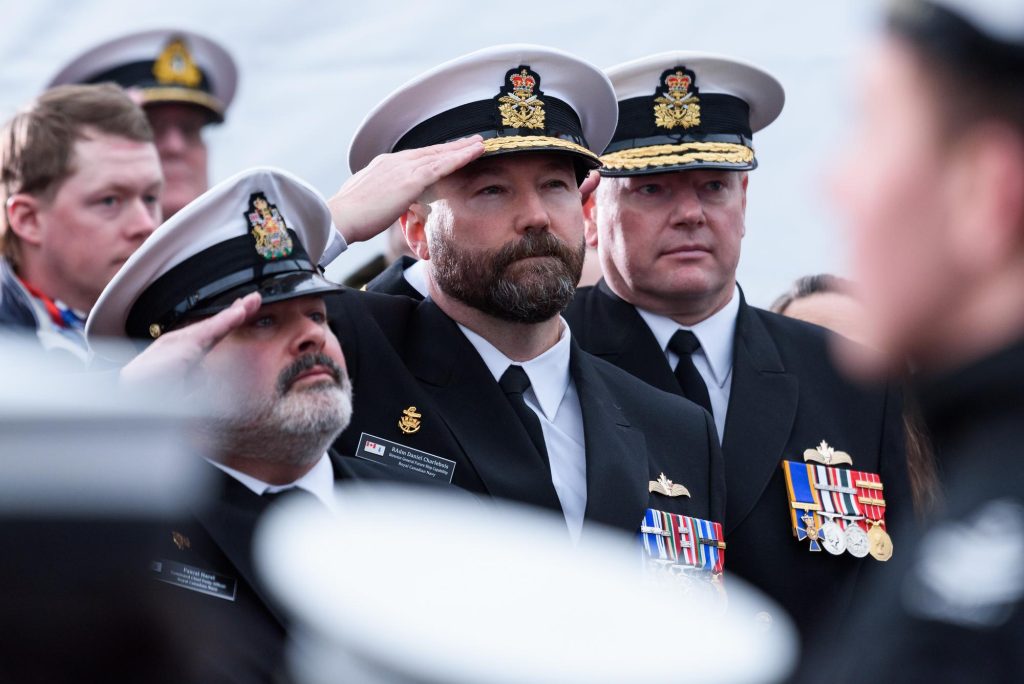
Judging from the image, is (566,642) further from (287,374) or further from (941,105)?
(287,374)

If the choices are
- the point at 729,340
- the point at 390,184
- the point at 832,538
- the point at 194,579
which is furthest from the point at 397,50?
the point at 194,579

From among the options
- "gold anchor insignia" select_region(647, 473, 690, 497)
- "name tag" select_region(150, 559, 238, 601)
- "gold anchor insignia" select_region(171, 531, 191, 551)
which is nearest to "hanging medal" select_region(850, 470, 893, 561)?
"gold anchor insignia" select_region(647, 473, 690, 497)

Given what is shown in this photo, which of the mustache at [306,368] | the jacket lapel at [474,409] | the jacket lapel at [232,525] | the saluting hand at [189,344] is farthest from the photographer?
the jacket lapel at [474,409]

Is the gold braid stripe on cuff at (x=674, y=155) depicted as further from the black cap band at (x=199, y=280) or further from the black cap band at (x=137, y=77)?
the black cap band at (x=137, y=77)

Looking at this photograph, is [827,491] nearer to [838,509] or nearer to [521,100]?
[838,509]

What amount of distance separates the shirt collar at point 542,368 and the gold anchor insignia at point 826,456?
768mm

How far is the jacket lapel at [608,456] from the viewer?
12.5 ft

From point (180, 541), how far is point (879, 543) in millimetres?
2962

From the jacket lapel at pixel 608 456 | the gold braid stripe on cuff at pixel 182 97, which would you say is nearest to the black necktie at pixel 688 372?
the jacket lapel at pixel 608 456

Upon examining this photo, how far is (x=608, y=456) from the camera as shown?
3.90 meters

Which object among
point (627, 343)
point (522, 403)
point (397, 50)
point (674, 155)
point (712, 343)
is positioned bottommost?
point (522, 403)

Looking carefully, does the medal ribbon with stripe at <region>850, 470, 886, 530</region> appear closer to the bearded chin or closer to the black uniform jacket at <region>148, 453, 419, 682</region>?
the bearded chin

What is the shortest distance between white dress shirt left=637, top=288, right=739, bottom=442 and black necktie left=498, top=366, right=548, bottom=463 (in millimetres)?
705

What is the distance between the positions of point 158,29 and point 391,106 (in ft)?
6.20
